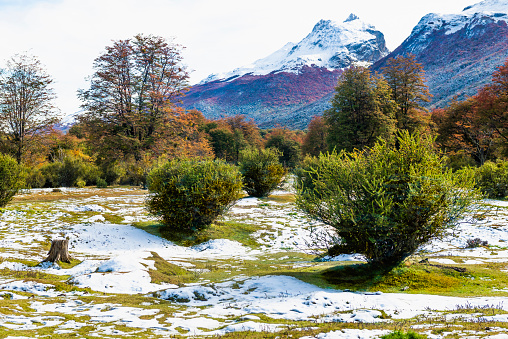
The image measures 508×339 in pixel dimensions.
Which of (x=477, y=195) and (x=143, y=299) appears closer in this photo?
(x=143, y=299)

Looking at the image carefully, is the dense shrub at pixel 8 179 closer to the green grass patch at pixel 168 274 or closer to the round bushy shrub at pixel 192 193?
the round bushy shrub at pixel 192 193

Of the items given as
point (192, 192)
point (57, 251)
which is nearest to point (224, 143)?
point (192, 192)

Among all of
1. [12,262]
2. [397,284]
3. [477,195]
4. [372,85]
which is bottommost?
[397,284]

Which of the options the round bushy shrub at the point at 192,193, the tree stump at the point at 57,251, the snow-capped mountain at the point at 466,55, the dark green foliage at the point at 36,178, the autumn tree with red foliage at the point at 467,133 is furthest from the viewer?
the snow-capped mountain at the point at 466,55

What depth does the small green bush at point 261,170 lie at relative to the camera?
24228mm

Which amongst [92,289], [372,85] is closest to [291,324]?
[92,289]

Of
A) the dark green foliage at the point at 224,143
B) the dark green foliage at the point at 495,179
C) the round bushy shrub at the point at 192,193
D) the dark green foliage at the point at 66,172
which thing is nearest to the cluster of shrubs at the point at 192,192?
the round bushy shrub at the point at 192,193

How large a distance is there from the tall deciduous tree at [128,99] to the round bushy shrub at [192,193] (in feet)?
57.0

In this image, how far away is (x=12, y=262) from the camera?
8633 millimetres

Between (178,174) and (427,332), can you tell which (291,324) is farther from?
(178,174)

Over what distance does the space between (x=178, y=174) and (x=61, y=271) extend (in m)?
6.40

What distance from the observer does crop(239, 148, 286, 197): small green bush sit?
24.2 metres

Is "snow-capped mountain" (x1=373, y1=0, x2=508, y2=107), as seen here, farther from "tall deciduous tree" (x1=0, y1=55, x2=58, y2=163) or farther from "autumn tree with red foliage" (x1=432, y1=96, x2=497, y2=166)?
"tall deciduous tree" (x1=0, y1=55, x2=58, y2=163)

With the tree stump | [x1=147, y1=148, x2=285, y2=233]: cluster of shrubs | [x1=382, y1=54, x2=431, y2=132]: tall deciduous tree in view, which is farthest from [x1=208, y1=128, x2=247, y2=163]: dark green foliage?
the tree stump
